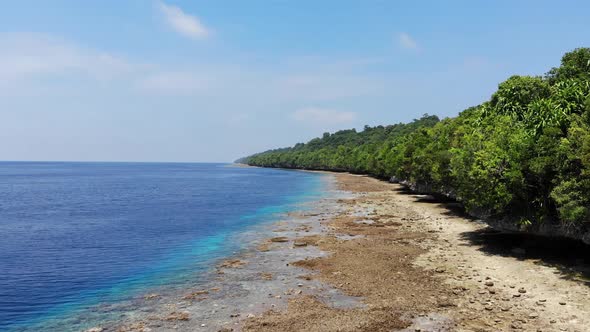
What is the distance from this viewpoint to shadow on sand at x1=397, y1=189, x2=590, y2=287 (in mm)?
31719

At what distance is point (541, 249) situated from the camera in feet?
126

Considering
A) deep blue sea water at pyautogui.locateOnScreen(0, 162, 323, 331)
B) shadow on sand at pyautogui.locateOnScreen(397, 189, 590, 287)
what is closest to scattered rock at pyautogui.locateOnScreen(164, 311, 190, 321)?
deep blue sea water at pyautogui.locateOnScreen(0, 162, 323, 331)

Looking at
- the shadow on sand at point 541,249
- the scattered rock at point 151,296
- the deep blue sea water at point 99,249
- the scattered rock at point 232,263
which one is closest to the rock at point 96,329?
the deep blue sea water at point 99,249

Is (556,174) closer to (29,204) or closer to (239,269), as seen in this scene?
(239,269)

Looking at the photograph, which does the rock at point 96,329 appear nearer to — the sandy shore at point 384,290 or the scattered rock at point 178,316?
the sandy shore at point 384,290

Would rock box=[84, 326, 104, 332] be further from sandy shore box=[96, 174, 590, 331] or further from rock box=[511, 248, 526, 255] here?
rock box=[511, 248, 526, 255]

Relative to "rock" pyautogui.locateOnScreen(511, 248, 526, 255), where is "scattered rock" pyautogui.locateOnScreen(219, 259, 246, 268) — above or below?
below

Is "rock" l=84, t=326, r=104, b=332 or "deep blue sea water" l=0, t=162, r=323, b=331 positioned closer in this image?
"rock" l=84, t=326, r=104, b=332

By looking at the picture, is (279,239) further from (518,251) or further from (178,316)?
(518,251)

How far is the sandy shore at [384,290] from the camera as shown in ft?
77.9

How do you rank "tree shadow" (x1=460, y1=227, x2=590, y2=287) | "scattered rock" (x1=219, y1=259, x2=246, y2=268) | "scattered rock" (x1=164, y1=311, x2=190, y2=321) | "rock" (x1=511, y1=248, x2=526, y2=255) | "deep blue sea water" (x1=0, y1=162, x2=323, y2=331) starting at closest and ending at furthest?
1. "scattered rock" (x1=164, y1=311, x2=190, y2=321)
2. "deep blue sea water" (x1=0, y1=162, x2=323, y2=331)
3. "tree shadow" (x1=460, y1=227, x2=590, y2=287)
4. "rock" (x1=511, y1=248, x2=526, y2=255)
5. "scattered rock" (x1=219, y1=259, x2=246, y2=268)

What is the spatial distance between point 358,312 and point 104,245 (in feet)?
115

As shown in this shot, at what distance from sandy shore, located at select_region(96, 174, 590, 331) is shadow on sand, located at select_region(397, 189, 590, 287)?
0.21 m

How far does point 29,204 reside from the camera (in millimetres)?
94250
